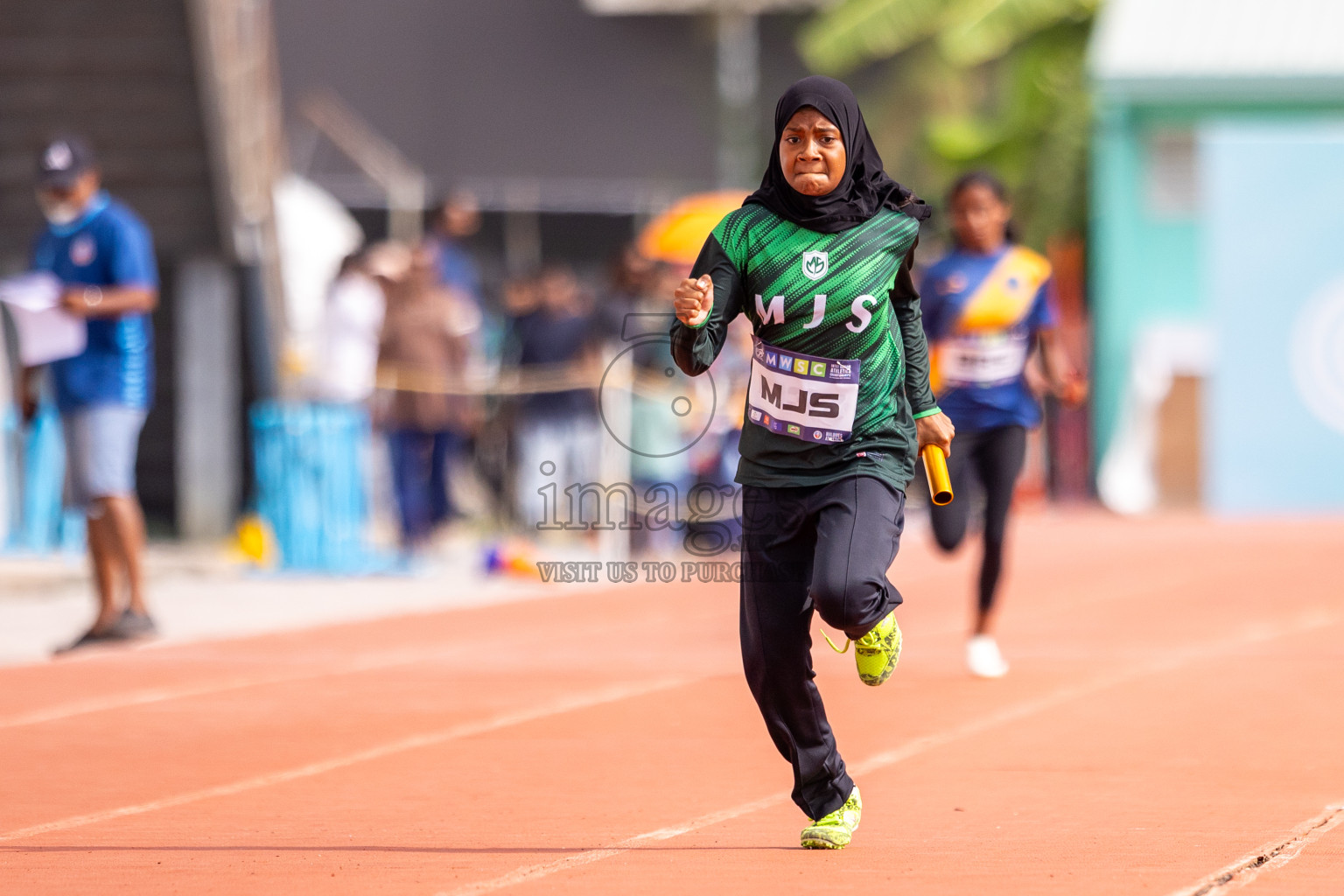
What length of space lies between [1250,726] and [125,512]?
18.0 ft

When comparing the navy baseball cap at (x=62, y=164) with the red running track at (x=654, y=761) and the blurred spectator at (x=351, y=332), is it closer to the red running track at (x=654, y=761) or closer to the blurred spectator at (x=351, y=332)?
the red running track at (x=654, y=761)

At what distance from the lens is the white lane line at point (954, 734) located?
17.3 ft

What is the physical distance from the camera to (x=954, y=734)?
299 inches

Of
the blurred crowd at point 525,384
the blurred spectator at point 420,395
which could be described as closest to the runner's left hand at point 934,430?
the blurred crowd at point 525,384

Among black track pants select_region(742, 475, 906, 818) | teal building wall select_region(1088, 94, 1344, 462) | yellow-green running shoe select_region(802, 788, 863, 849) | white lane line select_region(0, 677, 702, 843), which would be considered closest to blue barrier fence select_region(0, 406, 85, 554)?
white lane line select_region(0, 677, 702, 843)

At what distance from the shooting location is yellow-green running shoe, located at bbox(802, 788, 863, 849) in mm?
5496

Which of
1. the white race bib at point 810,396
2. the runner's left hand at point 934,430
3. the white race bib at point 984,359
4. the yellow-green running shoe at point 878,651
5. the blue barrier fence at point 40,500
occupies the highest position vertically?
the white race bib at point 810,396

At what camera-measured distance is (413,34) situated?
34.4m

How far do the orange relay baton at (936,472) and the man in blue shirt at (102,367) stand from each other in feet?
18.2

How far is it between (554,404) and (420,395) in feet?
4.87

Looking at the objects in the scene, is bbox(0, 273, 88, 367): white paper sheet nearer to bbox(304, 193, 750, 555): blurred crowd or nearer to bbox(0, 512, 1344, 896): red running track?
bbox(0, 512, 1344, 896): red running track

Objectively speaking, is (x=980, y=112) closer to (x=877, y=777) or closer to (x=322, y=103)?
(x=322, y=103)

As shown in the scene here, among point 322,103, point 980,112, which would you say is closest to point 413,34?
point 322,103

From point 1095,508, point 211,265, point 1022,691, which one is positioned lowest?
point 1095,508
